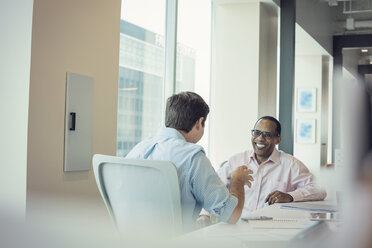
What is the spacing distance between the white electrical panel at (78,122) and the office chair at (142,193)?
2.35 feet

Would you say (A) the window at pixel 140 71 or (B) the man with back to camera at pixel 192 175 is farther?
(A) the window at pixel 140 71

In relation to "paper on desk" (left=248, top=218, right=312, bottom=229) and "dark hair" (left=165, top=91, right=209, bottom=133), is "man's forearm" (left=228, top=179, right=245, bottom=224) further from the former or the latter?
"dark hair" (left=165, top=91, right=209, bottom=133)

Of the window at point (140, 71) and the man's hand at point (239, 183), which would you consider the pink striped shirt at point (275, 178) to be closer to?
the man's hand at point (239, 183)

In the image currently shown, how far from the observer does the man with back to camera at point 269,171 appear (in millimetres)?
2945

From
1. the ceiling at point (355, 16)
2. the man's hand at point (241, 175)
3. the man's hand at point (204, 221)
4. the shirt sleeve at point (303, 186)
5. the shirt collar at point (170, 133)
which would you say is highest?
the ceiling at point (355, 16)

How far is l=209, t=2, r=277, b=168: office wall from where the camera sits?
536cm

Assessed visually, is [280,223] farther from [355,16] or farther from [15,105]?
[355,16]

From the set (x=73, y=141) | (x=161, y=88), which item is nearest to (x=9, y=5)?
(x=73, y=141)

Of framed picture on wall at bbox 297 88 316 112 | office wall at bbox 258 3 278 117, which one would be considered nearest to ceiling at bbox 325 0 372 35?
framed picture on wall at bbox 297 88 316 112

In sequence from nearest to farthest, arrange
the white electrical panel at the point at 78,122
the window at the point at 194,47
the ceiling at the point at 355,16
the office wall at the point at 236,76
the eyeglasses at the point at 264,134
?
the white electrical panel at the point at 78,122
the eyeglasses at the point at 264,134
the window at the point at 194,47
the office wall at the point at 236,76
the ceiling at the point at 355,16

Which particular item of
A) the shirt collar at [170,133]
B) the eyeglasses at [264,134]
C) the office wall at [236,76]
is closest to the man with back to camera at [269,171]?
the eyeglasses at [264,134]

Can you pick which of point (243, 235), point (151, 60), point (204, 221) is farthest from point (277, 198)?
point (151, 60)

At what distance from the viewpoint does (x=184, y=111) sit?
2.13 m

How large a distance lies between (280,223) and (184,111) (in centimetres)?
62
